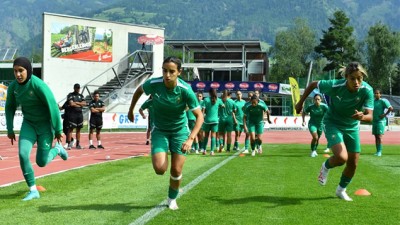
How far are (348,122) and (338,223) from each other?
2255 millimetres

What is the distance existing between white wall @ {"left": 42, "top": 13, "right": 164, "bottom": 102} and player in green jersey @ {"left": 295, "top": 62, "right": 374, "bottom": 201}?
42097 mm

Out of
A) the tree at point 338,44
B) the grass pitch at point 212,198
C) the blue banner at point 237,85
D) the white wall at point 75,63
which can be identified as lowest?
the grass pitch at point 212,198

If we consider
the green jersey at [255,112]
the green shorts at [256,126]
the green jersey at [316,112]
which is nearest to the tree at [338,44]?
the green jersey at [316,112]

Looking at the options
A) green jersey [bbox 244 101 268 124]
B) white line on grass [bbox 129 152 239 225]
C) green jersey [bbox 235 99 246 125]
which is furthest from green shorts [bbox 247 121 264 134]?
white line on grass [bbox 129 152 239 225]

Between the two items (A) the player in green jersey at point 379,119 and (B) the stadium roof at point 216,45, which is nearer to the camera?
(A) the player in green jersey at point 379,119

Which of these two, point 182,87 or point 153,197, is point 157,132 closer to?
point 182,87

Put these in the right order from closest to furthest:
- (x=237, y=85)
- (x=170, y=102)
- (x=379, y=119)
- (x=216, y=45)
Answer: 1. (x=170, y=102)
2. (x=379, y=119)
3. (x=237, y=85)
4. (x=216, y=45)

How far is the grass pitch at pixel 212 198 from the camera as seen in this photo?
23.3 feet

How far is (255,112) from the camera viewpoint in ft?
61.4

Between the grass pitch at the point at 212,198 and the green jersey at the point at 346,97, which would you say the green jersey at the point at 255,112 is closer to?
the grass pitch at the point at 212,198

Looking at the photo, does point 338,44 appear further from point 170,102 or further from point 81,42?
point 170,102

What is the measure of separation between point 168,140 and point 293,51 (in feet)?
357

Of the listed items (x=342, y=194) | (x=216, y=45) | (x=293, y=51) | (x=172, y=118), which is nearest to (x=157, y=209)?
(x=172, y=118)

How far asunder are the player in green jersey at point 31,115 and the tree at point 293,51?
349ft
